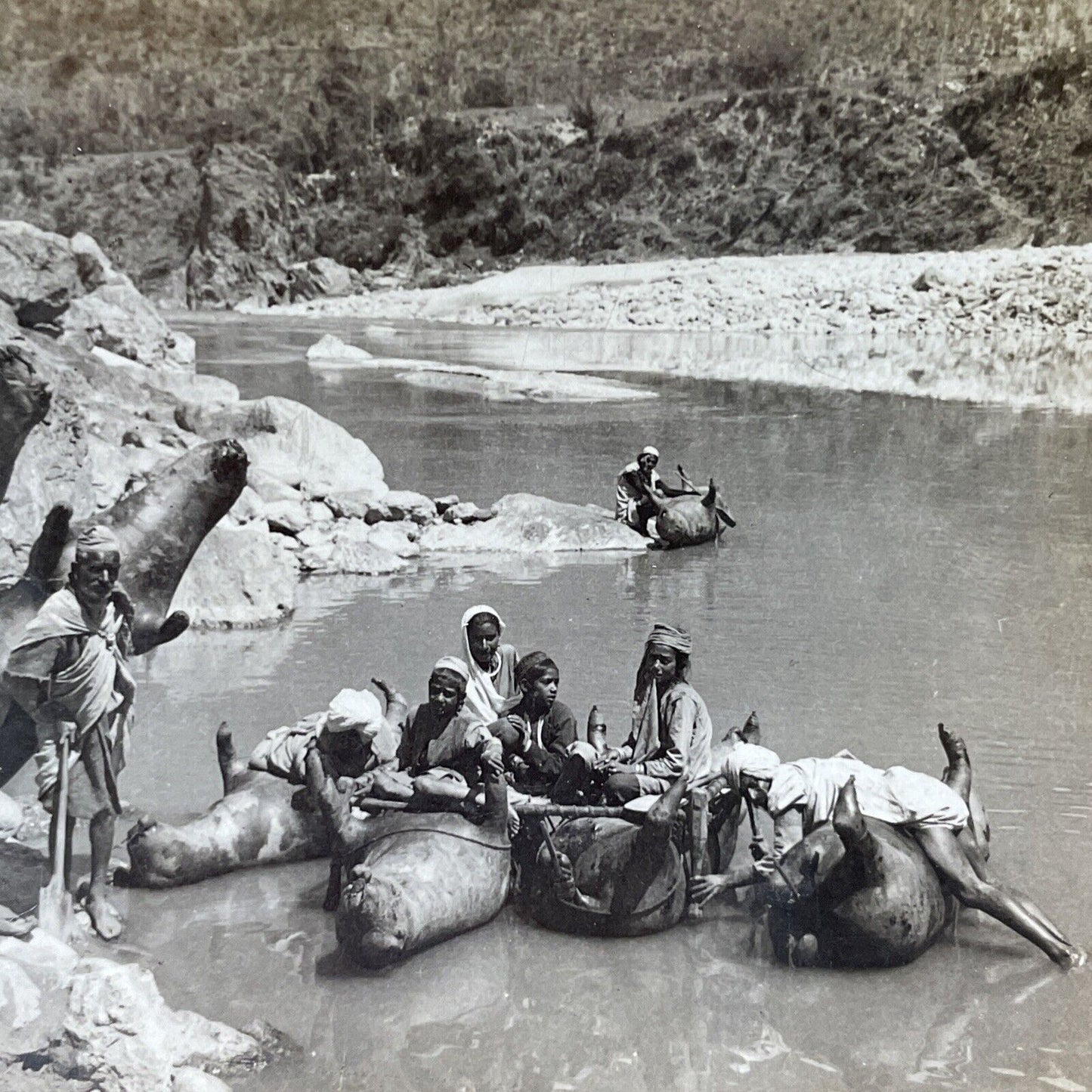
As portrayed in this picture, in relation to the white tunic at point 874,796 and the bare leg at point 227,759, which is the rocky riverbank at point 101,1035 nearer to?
the bare leg at point 227,759

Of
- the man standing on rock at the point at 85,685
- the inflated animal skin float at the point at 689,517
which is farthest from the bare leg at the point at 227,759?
the inflated animal skin float at the point at 689,517

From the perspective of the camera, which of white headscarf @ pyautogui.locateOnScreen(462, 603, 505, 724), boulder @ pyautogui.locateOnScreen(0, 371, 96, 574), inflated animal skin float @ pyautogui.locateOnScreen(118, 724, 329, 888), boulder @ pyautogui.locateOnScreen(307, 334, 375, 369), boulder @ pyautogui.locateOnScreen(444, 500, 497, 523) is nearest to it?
inflated animal skin float @ pyautogui.locateOnScreen(118, 724, 329, 888)

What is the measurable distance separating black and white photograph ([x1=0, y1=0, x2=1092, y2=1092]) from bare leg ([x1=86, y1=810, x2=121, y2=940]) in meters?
0.01

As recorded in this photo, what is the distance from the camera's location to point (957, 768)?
4000 mm

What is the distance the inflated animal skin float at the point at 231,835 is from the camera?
3.83 meters

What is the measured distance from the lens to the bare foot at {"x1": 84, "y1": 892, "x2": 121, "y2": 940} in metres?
3.57

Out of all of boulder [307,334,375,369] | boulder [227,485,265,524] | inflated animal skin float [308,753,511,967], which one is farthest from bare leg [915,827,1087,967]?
boulder [307,334,375,369]

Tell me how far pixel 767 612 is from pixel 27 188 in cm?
457

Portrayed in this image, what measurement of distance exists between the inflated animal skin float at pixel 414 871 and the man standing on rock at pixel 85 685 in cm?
64

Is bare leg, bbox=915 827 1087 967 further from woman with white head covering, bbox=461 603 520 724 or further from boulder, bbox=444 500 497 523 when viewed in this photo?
boulder, bbox=444 500 497 523

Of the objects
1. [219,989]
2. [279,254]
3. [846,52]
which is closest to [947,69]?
[846,52]

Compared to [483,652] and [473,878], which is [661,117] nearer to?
[483,652]

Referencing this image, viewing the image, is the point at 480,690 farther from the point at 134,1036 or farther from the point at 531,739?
the point at 134,1036

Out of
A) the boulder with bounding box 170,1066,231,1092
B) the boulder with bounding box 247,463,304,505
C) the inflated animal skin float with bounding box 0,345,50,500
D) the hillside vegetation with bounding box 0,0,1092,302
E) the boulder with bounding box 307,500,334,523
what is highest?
the hillside vegetation with bounding box 0,0,1092,302
